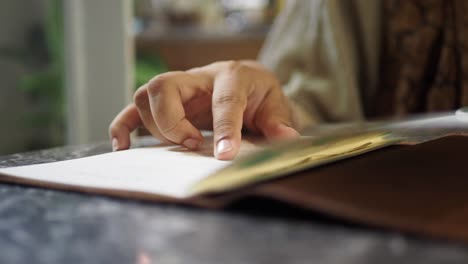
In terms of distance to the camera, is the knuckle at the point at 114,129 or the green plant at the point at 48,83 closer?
the knuckle at the point at 114,129

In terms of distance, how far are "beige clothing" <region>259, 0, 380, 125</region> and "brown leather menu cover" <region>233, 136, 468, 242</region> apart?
51 centimetres

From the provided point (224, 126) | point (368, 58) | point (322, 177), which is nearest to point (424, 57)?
point (368, 58)

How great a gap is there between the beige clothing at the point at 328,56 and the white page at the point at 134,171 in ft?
1.56

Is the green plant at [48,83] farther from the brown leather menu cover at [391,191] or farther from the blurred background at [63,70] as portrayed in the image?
the brown leather menu cover at [391,191]

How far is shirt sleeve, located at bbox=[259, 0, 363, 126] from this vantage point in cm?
90

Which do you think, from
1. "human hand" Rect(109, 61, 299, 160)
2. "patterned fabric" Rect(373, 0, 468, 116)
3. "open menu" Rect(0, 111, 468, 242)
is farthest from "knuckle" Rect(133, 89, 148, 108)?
"patterned fabric" Rect(373, 0, 468, 116)

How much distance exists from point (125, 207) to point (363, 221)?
0.43 ft

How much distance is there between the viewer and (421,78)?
2.97ft

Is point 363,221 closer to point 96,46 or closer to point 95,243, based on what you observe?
point 95,243

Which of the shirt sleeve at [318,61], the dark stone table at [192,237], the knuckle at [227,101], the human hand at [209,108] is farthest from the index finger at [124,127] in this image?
the shirt sleeve at [318,61]

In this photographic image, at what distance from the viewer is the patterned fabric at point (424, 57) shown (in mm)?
874

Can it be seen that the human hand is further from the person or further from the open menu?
the person

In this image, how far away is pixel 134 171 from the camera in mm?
368

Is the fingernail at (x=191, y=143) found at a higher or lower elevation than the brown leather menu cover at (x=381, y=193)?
lower
